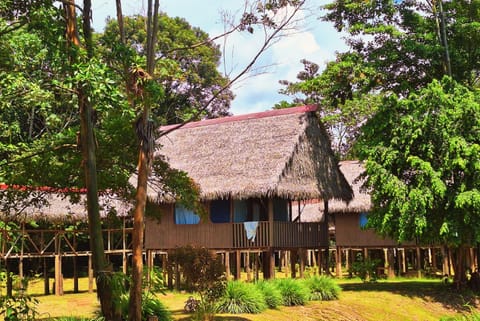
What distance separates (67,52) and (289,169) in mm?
9769

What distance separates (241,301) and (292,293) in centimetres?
170

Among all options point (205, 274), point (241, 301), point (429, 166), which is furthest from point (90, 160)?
point (429, 166)

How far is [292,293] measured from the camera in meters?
14.2

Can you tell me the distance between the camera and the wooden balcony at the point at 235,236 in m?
17.8

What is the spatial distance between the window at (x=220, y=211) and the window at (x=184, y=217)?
0.47 metres

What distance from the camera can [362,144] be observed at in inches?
663

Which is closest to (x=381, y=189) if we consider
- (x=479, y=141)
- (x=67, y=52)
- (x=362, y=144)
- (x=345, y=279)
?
(x=362, y=144)

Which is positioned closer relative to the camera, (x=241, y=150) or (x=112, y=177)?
(x=112, y=177)

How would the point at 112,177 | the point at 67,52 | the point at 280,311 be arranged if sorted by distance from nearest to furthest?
1. the point at 67,52
2. the point at 112,177
3. the point at 280,311

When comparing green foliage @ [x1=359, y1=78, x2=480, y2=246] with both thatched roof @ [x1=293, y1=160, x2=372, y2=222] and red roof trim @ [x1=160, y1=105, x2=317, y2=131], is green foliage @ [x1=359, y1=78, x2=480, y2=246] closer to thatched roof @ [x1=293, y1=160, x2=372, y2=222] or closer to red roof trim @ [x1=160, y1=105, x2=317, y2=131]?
red roof trim @ [x1=160, y1=105, x2=317, y2=131]

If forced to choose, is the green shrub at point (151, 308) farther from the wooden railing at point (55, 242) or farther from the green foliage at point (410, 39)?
the green foliage at point (410, 39)

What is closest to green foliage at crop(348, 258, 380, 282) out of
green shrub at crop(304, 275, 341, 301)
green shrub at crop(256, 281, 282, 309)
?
green shrub at crop(304, 275, 341, 301)

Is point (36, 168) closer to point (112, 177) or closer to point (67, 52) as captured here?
point (112, 177)

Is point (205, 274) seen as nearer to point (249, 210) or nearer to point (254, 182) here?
point (254, 182)
